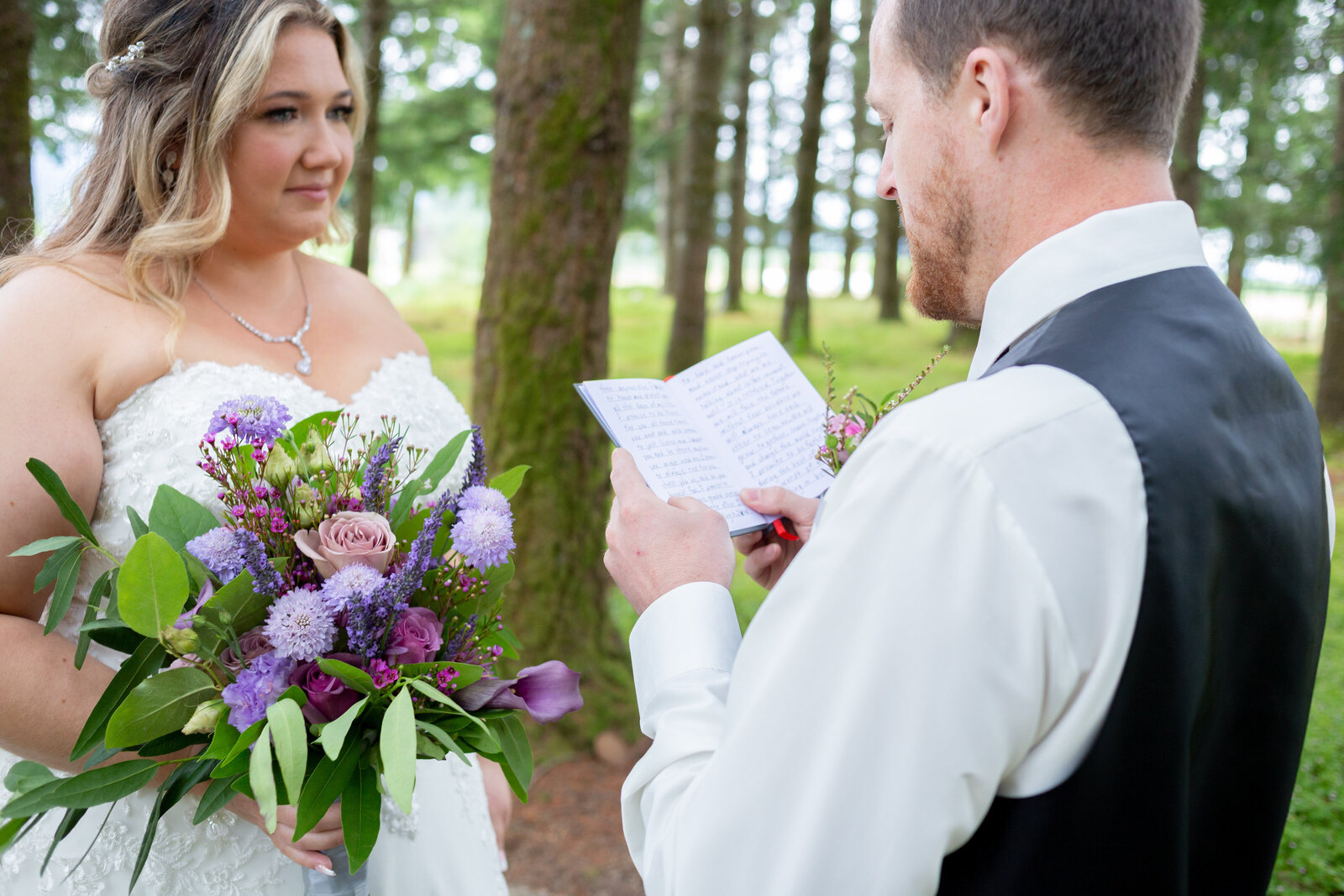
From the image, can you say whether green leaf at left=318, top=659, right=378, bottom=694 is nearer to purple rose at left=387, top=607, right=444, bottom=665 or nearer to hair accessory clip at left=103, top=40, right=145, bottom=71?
purple rose at left=387, top=607, right=444, bottom=665

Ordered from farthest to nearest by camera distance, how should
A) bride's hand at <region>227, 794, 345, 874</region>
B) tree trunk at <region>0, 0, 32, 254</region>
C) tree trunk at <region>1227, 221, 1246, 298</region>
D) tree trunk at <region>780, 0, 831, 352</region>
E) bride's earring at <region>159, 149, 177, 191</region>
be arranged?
tree trunk at <region>1227, 221, 1246, 298</region> → tree trunk at <region>780, 0, 831, 352</region> → tree trunk at <region>0, 0, 32, 254</region> → bride's earring at <region>159, 149, 177, 191</region> → bride's hand at <region>227, 794, 345, 874</region>

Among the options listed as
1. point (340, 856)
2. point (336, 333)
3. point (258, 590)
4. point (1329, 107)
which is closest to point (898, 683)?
point (258, 590)

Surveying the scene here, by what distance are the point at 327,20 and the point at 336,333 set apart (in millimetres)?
850

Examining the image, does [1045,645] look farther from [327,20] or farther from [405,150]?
[405,150]

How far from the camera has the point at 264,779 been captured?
1453 millimetres

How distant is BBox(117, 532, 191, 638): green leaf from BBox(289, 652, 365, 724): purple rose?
23cm

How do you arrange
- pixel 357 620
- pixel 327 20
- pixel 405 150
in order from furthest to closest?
pixel 405 150 → pixel 327 20 → pixel 357 620

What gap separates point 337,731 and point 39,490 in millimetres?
960

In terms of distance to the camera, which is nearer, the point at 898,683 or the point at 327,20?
the point at 898,683

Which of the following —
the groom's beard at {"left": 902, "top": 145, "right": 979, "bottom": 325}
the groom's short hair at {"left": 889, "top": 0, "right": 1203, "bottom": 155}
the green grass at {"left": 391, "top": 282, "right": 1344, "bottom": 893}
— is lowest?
the green grass at {"left": 391, "top": 282, "right": 1344, "bottom": 893}

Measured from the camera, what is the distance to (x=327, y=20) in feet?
8.84

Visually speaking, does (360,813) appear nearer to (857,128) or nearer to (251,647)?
(251,647)

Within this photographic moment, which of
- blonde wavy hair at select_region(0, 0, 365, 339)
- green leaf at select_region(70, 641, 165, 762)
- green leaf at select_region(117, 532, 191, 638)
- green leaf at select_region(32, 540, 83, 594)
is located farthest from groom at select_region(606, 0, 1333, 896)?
blonde wavy hair at select_region(0, 0, 365, 339)

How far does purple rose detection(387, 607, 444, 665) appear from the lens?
1.71 metres
